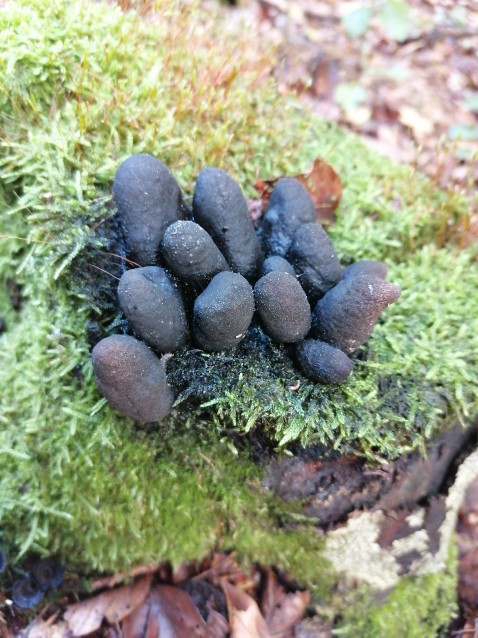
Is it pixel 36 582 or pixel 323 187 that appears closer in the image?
pixel 36 582

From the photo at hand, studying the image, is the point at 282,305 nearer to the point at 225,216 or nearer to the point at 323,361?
the point at 323,361

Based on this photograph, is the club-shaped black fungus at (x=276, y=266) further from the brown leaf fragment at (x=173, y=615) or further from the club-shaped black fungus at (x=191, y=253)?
the brown leaf fragment at (x=173, y=615)

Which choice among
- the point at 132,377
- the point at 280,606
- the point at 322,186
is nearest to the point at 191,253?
the point at 132,377

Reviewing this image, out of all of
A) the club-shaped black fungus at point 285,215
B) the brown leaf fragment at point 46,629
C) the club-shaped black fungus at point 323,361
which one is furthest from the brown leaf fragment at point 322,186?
the brown leaf fragment at point 46,629

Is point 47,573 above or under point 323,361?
under

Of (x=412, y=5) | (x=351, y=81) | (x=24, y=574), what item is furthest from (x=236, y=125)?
(x=412, y=5)
